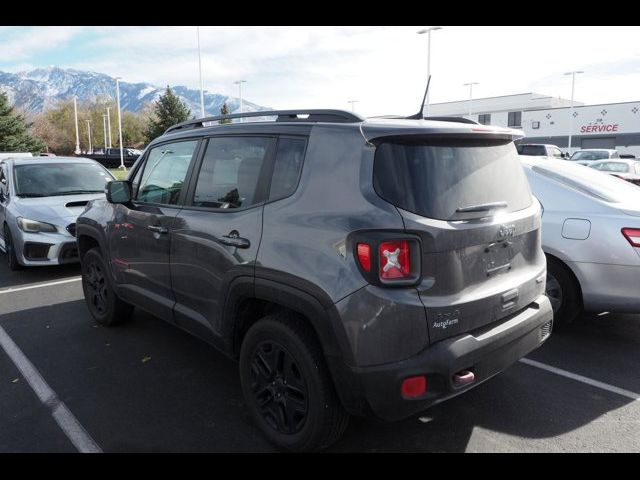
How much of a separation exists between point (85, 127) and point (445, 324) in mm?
94822

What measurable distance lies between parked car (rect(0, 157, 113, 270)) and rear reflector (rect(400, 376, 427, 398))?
585cm

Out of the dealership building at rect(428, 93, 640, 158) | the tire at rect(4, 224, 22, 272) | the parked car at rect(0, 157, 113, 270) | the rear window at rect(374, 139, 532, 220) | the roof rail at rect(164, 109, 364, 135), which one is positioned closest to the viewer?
the rear window at rect(374, 139, 532, 220)

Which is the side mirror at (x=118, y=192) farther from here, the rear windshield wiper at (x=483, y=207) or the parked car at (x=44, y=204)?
the parked car at (x=44, y=204)

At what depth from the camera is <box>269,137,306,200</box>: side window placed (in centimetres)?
282

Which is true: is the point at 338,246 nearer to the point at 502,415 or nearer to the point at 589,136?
the point at 502,415

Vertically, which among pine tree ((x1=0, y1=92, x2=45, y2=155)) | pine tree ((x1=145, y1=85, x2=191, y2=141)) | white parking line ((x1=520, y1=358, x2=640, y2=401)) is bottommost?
white parking line ((x1=520, y1=358, x2=640, y2=401))

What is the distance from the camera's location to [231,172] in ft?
10.7

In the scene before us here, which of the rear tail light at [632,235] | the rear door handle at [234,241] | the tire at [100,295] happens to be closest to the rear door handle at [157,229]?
the rear door handle at [234,241]

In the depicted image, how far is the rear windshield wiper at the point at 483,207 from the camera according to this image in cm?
264

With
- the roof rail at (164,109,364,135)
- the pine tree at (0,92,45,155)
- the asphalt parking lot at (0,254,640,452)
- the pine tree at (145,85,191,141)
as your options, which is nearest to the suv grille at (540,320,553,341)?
the asphalt parking lot at (0,254,640,452)

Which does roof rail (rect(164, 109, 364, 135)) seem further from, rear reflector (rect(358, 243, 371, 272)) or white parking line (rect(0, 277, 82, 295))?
white parking line (rect(0, 277, 82, 295))

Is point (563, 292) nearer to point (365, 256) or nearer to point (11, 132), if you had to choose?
point (365, 256)
